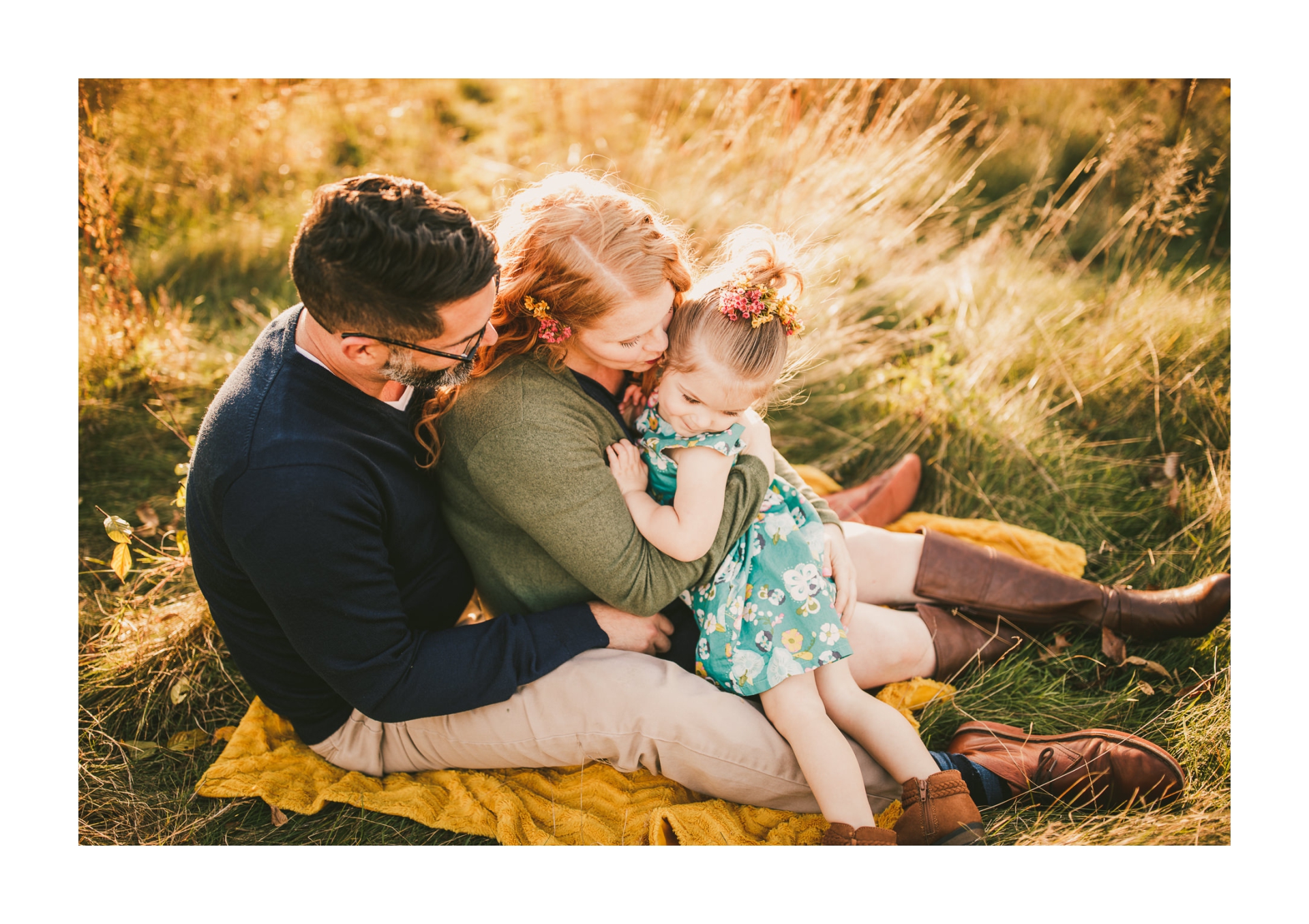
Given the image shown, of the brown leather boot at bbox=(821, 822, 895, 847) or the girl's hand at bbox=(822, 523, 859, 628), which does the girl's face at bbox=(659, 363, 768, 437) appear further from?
the brown leather boot at bbox=(821, 822, 895, 847)

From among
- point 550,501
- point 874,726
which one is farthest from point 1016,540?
point 550,501

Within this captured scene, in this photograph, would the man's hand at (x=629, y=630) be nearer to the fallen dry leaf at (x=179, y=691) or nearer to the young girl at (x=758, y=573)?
the young girl at (x=758, y=573)

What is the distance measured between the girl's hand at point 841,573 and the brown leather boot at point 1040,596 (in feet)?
1.40

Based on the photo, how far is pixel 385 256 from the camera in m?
1.75

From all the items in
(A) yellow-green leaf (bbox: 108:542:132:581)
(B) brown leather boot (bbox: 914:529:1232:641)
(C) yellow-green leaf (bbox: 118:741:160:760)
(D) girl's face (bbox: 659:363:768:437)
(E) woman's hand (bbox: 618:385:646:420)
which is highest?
(D) girl's face (bbox: 659:363:768:437)

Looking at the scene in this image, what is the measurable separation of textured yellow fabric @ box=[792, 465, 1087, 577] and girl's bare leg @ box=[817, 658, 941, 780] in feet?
3.13

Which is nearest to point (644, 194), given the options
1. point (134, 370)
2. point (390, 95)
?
point (390, 95)

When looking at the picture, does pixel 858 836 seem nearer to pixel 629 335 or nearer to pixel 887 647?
pixel 887 647

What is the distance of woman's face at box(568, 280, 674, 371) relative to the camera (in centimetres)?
211

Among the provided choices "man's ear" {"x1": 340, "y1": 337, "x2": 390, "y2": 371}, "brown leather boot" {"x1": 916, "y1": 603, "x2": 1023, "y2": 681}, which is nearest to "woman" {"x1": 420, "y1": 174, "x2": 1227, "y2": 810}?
"man's ear" {"x1": 340, "y1": 337, "x2": 390, "y2": 371}

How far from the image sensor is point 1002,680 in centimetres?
274

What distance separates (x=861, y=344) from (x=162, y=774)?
3.53m

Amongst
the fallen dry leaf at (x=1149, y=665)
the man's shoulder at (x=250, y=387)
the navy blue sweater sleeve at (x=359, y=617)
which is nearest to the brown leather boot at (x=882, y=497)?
the fallen dry leaf at (x=1149, y=665)

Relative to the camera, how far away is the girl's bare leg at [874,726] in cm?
222
